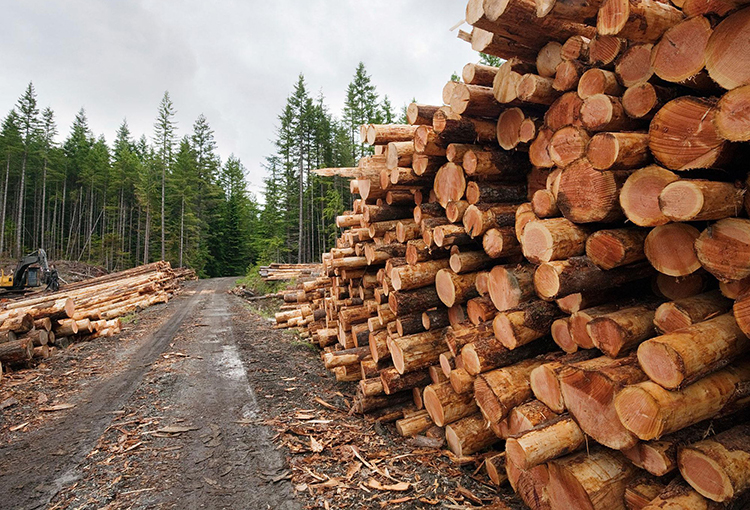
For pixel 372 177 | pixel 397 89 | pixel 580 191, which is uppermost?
pixel 397 89

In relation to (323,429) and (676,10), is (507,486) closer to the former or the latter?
(323,429)

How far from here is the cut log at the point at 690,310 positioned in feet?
7.29

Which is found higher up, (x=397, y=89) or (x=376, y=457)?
(x=397, y=89)

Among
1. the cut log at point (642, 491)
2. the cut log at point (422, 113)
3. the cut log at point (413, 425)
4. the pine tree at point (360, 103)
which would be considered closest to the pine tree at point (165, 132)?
the pine tree at point (360, 103)

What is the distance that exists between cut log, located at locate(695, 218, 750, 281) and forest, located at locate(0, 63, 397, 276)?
27.6 meters

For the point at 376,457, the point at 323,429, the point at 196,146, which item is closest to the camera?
the point at 376,457

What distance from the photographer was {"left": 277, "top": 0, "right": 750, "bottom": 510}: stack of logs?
198 cm

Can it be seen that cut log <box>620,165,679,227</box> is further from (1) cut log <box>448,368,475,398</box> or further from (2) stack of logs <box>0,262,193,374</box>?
(2) stack of logs <box>0,262,193,374</box>

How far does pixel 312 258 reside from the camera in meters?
35.8

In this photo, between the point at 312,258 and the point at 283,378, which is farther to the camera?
the point at 312,258

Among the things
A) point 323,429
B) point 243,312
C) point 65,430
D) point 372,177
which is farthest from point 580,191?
point 243,312

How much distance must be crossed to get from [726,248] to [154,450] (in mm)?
5248

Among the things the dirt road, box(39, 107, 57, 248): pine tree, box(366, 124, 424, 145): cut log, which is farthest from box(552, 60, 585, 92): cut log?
box(39, 107, 57, 248): pine tree

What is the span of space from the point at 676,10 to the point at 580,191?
136 centimetres
